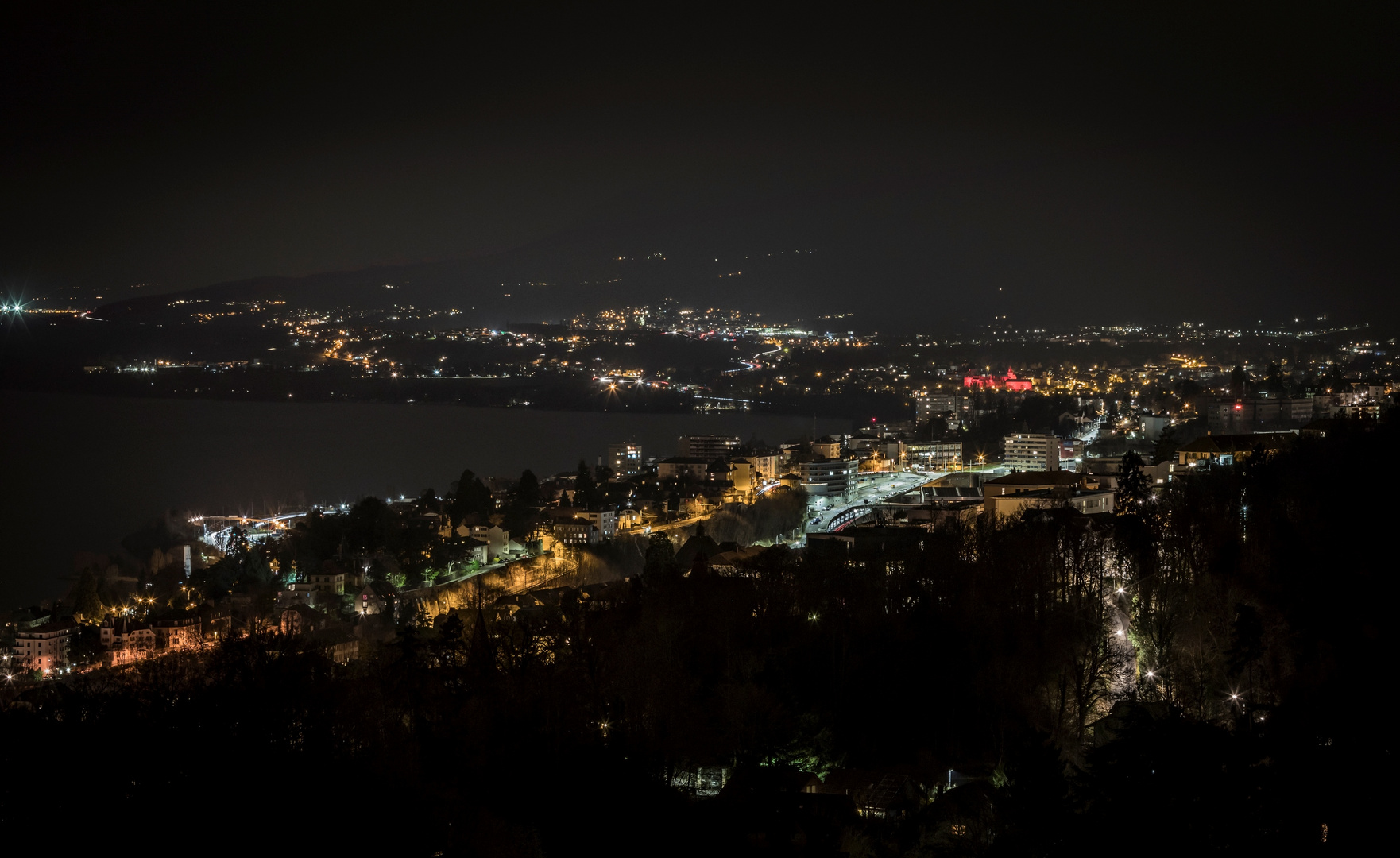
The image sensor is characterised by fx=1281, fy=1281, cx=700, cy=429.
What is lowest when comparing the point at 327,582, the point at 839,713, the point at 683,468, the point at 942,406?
the point at 942,406

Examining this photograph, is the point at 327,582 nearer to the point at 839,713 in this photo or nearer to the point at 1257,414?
the point at 839,713

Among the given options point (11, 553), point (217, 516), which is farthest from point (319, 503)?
point (11, 553)

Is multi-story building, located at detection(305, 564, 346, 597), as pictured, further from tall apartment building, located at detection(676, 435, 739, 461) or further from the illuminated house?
the illuminated house

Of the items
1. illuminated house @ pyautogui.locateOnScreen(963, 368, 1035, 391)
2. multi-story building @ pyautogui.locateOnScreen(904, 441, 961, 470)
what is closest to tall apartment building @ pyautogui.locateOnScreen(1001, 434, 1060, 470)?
multi-story building @ pyautogui.locateOnScreen(904, 441, 961, 470)

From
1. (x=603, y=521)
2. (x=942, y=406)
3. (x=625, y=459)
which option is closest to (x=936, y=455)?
(x=625, y=459)

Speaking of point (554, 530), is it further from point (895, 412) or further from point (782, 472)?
point (895, 412)
